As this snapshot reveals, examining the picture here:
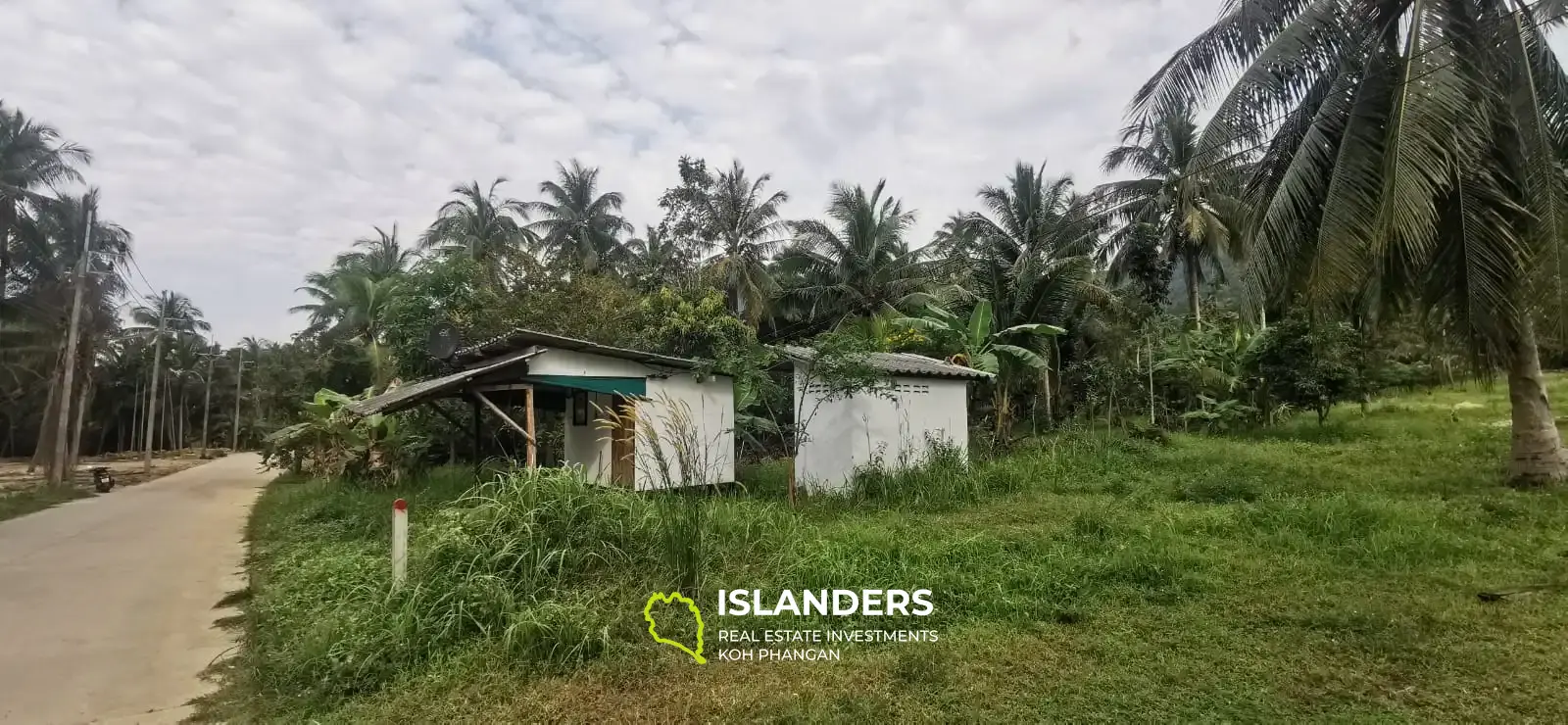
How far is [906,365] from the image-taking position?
32.7ft

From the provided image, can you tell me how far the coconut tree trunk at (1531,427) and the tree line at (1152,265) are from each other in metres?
0.02

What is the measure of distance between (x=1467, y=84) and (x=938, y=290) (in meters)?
13.0

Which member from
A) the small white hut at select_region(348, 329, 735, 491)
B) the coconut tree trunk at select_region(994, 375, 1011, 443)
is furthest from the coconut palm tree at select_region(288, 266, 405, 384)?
the coconut tree trunk at select_region(994, 375, 1011, 443)

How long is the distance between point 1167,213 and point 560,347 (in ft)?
54.9

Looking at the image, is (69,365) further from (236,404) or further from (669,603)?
(236,404)

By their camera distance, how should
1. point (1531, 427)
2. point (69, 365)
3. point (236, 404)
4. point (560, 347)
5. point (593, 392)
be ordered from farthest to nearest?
1. point (236, 404)
2. point (69, 365)
3. point (593, 392)
4. point (560, 347)
5. point (1531, 427)

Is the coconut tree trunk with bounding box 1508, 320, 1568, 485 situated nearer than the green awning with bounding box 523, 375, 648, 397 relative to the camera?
Yes

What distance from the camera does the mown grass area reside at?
3.38m

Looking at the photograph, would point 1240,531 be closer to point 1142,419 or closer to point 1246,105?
point 1246,105

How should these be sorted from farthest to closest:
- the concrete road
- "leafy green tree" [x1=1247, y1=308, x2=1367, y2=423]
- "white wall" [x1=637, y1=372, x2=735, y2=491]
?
"leafy green tree" [x1=1247, y1=308, x2=1367, y2=423] < "white wall" [x1=637, y1=372, x2=735, y2=491] < the concrete road

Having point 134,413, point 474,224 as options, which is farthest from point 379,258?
point 134,413

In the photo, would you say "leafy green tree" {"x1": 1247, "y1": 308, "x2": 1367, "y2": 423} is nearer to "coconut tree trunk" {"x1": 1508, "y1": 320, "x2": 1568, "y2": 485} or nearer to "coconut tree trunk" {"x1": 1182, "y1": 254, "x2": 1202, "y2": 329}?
"coconut tree trunk" {"x1": 1508, "y1": 320, "x2": 1568, "y2": 485}

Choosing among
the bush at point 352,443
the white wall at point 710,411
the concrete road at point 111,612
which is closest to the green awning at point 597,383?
the white wall at point 710,411

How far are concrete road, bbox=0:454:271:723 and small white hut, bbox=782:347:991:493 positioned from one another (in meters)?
6.23
